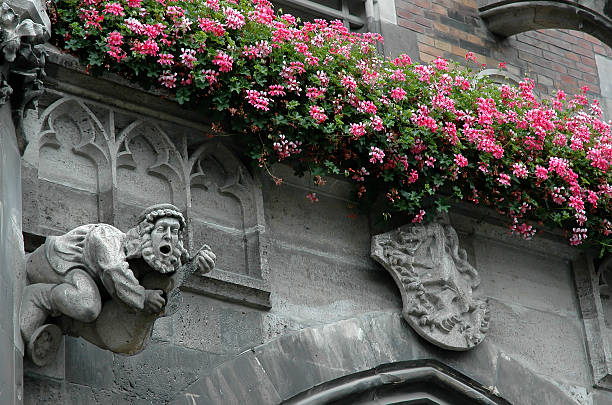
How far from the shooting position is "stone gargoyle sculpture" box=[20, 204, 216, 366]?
274 inches

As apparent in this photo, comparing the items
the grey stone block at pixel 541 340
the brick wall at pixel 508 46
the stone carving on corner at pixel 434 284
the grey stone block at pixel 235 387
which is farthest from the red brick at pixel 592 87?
the grey stone block at pixel 235 387

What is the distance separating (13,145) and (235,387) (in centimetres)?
178

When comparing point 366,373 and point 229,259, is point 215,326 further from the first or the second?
point 366,373

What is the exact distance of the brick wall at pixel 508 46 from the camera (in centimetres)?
1073

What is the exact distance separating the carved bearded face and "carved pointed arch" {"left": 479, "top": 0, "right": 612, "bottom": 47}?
468cm

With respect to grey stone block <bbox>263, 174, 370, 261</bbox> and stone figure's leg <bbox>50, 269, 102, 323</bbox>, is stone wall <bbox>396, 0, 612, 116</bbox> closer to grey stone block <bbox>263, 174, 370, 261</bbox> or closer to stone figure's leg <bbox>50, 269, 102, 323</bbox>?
grey stone block <bbox>263, 174, 370, 261</bbox>

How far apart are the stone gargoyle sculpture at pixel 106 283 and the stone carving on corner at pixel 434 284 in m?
1.95

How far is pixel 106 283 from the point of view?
7.02m

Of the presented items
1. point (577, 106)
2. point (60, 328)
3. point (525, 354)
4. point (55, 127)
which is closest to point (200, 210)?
point (55, 127)

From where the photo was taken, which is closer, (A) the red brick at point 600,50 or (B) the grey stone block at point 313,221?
(B) the grey stone block at point 313,221

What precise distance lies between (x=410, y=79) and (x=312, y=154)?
3.14 feet

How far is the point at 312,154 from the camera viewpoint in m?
8.71

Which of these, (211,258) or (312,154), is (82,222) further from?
(312,154)

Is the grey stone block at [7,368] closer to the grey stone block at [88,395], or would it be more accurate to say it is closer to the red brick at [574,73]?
the grey stone block at [88,395]
